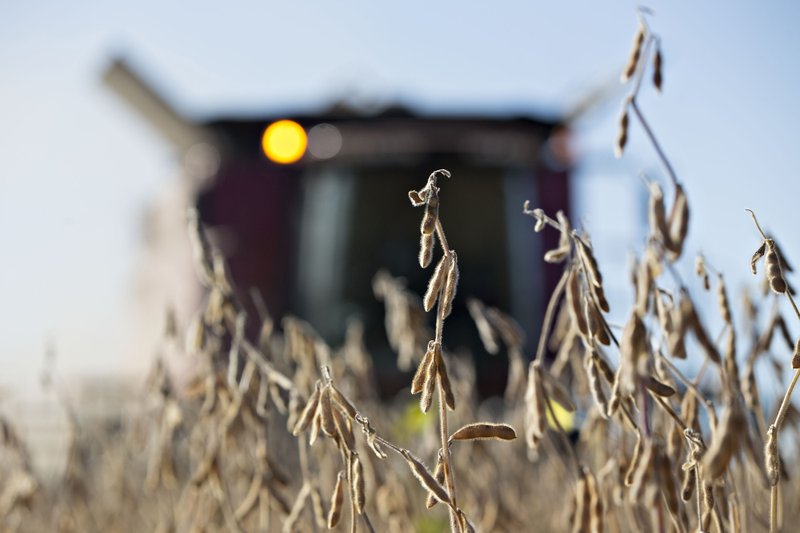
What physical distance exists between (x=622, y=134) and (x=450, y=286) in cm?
34

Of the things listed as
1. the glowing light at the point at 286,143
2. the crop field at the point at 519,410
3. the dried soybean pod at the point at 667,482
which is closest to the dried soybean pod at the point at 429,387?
the crop field at the point at 519,410

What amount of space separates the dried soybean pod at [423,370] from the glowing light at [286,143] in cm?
649

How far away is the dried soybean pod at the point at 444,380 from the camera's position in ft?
2.69

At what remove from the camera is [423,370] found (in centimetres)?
84

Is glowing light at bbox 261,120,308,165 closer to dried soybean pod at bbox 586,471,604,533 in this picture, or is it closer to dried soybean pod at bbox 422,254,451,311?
dried soybean pod at bbox 586,471,604,533

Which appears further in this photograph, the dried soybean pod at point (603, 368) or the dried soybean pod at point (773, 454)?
the dried soybean pod at point (603, 368)

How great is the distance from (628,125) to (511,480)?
125 cm

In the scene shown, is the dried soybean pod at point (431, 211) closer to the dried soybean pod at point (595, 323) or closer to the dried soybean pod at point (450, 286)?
the dried soybean pod at point (450, 286)

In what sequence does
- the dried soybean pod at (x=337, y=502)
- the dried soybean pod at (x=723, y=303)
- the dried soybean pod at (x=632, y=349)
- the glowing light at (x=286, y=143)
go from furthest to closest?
1. the glowing light at (x=286, y=143)
2. the dried soybean pod at (x=723, y=303)
3. the dried soybean pod at (x=337, y=502)
4. the dried soybean pod at (x=632, y=349)

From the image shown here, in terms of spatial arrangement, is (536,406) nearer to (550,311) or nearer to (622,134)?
(550,311)

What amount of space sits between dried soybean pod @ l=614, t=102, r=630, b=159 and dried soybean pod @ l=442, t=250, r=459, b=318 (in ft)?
0.97

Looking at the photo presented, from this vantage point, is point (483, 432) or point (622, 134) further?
point (622, 134)

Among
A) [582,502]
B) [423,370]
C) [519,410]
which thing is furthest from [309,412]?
[519,410]

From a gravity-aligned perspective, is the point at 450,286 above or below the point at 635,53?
below
